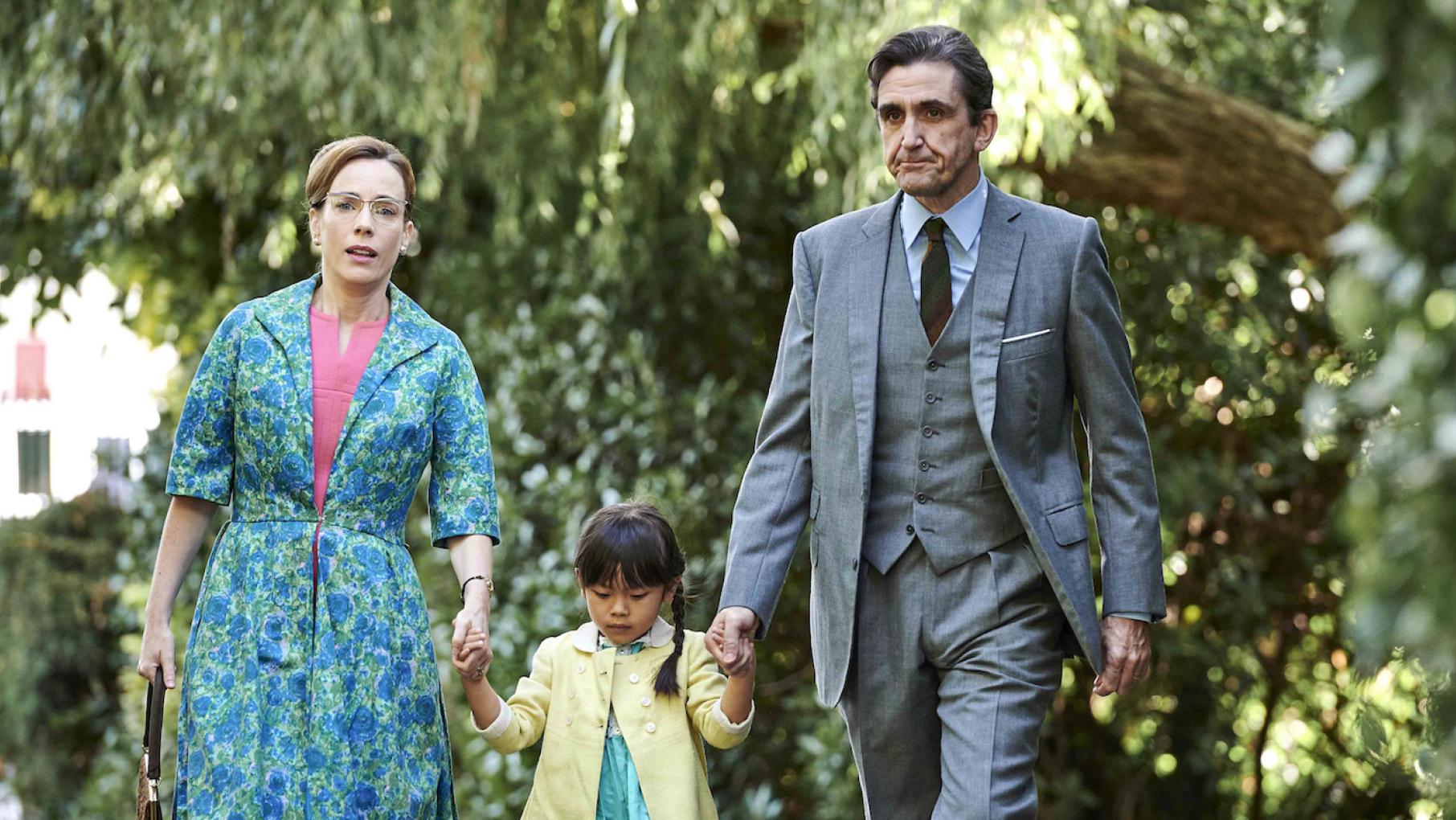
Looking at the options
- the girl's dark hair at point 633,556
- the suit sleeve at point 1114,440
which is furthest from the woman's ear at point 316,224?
the suit sleeve at point 1114,440

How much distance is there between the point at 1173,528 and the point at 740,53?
2338 millimetres

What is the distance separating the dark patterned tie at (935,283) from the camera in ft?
11.4

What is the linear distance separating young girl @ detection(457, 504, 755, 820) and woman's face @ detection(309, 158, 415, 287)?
68 centimetres

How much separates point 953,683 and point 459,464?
3.46ft

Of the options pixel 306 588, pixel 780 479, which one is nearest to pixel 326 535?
pixel 306 588

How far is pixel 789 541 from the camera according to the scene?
3.58 metres

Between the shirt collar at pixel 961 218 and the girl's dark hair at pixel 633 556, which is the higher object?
the shirt collar at pixel 961 218

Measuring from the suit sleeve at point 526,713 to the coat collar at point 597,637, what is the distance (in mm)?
57

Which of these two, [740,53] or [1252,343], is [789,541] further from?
[1252,343]

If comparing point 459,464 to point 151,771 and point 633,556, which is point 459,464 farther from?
point 151,771

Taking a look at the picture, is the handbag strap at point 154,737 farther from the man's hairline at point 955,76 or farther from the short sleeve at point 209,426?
the man's hairline at point 955,76

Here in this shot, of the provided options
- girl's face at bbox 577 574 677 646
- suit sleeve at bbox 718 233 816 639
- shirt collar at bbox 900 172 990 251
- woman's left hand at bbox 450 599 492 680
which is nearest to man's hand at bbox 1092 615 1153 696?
suit sleeve at bbox 718 233 816 639

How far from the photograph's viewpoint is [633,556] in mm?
3602

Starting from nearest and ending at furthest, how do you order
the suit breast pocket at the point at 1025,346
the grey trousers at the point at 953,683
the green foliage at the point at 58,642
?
the grey trousers at the point at 953,683 < the suit breast pocket at the point at 1025,346 < the green foliage at the point at 58,642
